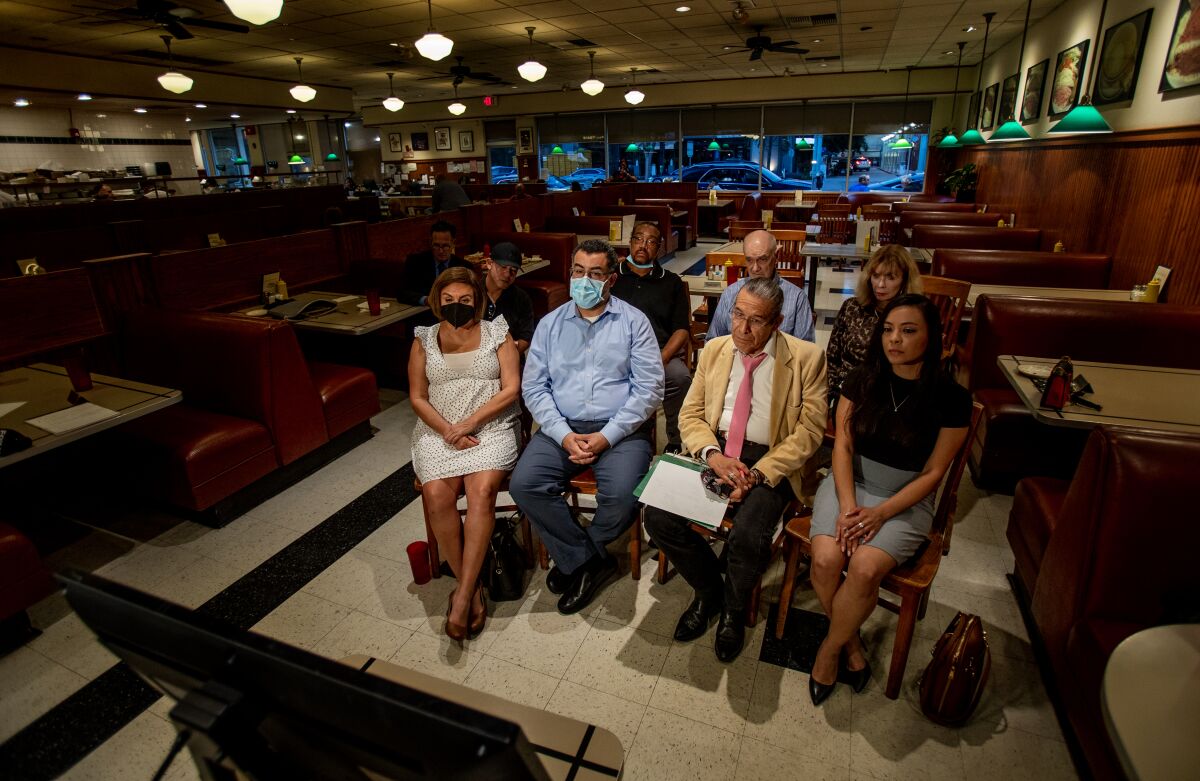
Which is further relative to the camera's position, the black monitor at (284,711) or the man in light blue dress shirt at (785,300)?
the man in light blue dress shirt at (785,300)

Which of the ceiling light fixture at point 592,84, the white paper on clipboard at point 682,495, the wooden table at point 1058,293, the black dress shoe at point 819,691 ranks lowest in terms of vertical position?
the black dress shoe at point 819,691

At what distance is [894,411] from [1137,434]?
634 millimetres

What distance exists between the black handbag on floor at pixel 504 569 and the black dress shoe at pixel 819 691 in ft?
3.94

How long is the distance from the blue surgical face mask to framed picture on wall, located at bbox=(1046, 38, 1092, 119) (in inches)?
223

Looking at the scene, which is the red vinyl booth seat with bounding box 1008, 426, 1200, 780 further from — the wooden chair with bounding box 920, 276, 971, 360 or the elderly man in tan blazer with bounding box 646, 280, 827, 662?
the wooden chair with bounding box 920, 276, 971, 360

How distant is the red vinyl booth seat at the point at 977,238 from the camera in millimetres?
5496

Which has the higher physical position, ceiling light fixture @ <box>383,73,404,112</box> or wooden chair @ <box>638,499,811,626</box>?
ceiling light fixture @ <box>383,73,404,112</box>

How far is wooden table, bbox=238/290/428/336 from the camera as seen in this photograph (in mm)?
3693

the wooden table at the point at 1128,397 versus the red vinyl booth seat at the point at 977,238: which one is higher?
the red vinyl booth seat at the point at 977,238

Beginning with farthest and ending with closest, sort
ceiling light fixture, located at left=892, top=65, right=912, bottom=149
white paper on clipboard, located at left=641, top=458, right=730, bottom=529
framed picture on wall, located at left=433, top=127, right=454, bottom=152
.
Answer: framed picture on wall, located at left=433, top=127, right=454, bottom=152 < ceiling light fixture, located at left=892, top=65, right=912, bottom=149 < white paper on clipboard, located at left=641, top=458, right=730, bottom=529

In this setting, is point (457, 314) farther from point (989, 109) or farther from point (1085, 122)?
point (989, 109)

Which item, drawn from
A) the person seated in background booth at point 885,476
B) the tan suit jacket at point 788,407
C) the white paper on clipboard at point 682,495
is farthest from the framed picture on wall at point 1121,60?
the white paper on clipboard at point 682,495

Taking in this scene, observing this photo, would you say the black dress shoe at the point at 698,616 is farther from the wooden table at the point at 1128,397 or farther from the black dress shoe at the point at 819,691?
the wooden table at the point at 1128,397

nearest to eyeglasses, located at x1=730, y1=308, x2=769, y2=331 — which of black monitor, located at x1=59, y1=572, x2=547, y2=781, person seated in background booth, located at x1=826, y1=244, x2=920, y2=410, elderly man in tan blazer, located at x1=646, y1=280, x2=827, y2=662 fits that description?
elderly man in tan blazer, located at x1=646, y1=280, x2=827, y2=662
